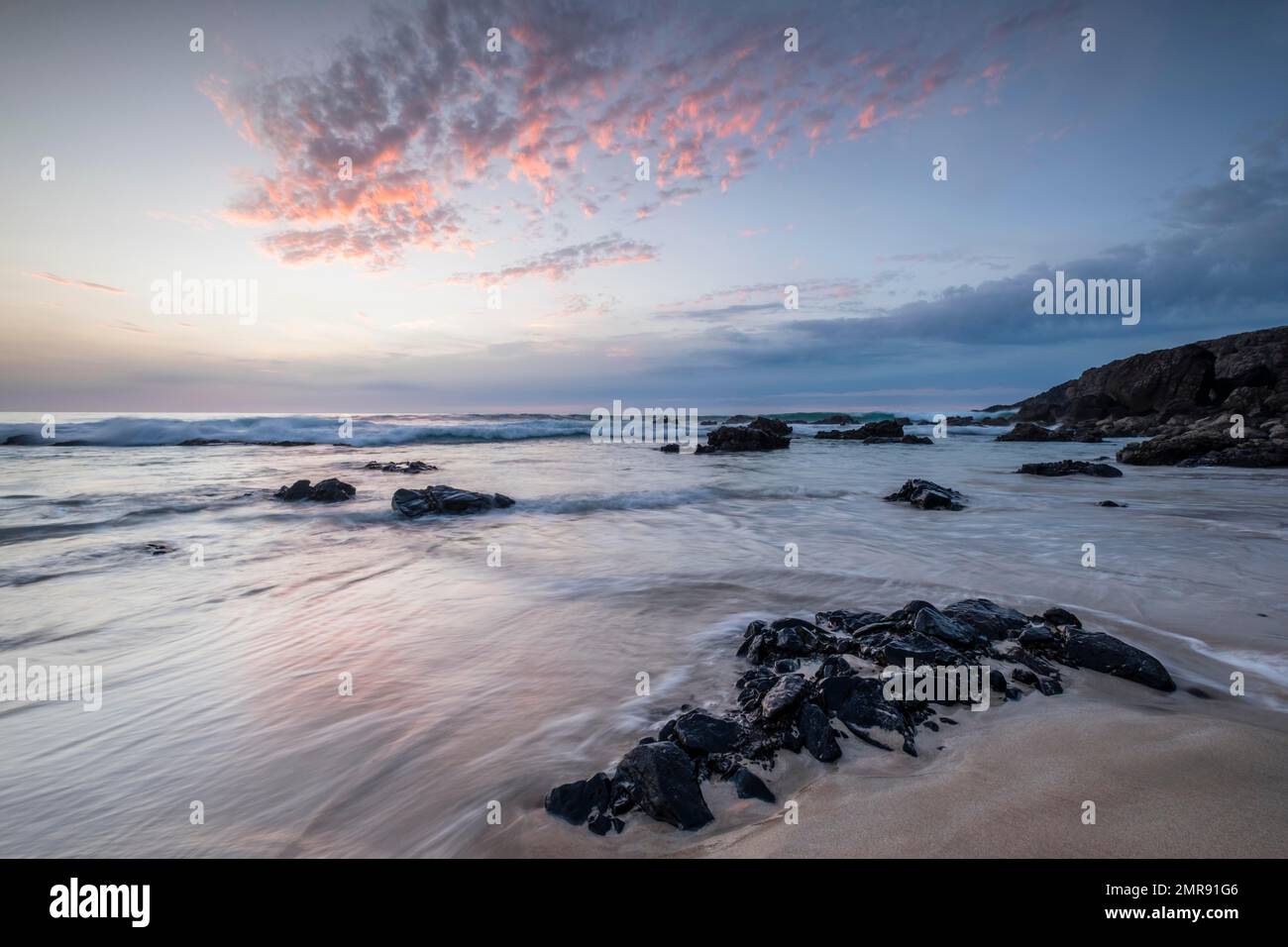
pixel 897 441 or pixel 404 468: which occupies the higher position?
pixel 897 441

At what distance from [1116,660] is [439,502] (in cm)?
1167

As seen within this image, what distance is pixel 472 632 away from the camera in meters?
4.91

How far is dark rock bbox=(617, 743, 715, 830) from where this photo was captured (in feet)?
7.39

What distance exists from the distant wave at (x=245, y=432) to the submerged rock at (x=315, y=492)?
937 inches

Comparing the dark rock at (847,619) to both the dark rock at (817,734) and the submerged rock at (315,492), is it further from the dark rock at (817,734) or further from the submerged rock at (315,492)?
the submerged rock at (315,492)

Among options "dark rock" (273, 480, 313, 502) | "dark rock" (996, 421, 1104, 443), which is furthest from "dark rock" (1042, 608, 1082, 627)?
"dark rock" (996, 421, 1104, 443)

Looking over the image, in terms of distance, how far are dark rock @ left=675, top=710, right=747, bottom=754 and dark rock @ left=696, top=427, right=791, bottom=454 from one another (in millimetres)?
26585

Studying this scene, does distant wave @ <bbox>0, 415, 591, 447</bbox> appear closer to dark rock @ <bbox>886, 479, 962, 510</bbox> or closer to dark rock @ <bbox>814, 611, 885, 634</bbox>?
dark rock @ <bbox>886, 479, 962, 510</bbox>

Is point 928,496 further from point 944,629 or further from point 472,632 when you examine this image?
point 472,632

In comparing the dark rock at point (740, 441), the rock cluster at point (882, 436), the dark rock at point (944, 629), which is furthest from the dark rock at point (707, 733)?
the rock cluster at point (882, 436)

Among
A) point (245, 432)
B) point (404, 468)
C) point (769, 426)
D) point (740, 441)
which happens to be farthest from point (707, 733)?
point (245, 432)

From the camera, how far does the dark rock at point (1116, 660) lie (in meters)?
3.42

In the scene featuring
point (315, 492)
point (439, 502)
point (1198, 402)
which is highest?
point (1198, 402)
